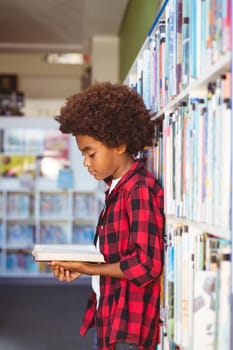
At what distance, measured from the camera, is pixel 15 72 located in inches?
378

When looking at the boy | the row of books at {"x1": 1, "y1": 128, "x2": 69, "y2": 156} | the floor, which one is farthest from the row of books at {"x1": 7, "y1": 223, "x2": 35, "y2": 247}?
the boy

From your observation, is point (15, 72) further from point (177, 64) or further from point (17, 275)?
point (177, 64)

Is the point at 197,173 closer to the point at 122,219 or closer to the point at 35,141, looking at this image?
the point at 122,219

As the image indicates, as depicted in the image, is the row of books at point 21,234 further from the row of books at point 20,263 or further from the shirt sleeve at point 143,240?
the shirt sleeve at point 143,240

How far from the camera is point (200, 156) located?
4.38 ft

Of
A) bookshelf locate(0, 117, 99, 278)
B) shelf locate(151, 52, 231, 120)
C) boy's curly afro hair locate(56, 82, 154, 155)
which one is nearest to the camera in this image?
shelf locate(151, 52, 231, 120)

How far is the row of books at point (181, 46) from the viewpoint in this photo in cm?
123

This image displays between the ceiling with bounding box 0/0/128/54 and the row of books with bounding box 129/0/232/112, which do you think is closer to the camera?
the row of books with bounding box 129/0/232/112

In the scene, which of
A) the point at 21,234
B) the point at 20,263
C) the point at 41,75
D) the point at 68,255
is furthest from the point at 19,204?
the point at 68,255

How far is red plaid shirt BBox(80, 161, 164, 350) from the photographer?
160 cm

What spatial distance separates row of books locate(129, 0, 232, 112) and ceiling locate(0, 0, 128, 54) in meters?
3.23

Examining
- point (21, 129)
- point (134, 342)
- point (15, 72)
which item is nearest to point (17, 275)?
point (21, 129)

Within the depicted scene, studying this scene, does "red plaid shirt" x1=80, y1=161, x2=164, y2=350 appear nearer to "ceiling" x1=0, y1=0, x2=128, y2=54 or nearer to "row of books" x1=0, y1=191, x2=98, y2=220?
"ceiling" x1=0, y1=0, x2=128, y2=54

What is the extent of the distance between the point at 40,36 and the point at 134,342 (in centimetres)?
549
